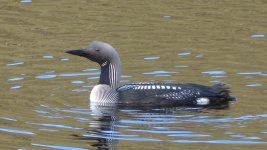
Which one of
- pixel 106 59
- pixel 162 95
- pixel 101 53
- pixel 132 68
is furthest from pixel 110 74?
pixel 132 68

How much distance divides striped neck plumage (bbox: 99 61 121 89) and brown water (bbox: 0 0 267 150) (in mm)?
358

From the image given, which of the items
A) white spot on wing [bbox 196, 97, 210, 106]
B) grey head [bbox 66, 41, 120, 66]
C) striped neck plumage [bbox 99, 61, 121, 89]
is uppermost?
grey head [bbox 66, 41, 120, 66]

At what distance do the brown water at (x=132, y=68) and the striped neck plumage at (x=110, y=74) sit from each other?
36 cm

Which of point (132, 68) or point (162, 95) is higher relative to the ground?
point (132, 68)

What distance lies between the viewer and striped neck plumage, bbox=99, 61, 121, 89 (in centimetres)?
1438

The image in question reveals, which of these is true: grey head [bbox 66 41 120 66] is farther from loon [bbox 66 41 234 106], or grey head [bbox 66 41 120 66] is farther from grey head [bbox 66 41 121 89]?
loon [bbox 66 41 234 106]

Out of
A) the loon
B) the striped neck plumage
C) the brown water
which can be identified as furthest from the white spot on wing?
the striped neck plumage

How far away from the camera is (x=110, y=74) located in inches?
568

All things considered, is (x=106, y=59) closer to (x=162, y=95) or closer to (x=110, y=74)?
(x=110, y=74)

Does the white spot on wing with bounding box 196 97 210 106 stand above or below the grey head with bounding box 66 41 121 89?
below

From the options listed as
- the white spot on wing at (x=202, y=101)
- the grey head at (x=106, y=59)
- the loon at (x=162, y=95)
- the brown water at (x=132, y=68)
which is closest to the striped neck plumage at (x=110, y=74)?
the grey head at (x=106, y=59)

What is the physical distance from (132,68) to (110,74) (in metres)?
1.38

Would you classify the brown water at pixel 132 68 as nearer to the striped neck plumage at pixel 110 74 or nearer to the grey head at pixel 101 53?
the striped neck plumage at pixel 110 74

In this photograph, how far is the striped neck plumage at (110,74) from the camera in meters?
14.4
